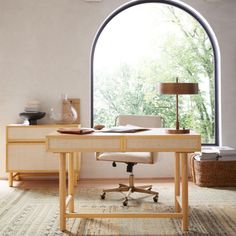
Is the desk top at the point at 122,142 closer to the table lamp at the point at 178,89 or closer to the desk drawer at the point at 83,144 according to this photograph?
the desk drawer at the point at 83,144

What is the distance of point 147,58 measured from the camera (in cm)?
597

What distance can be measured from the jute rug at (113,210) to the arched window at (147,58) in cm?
133

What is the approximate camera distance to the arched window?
5957 millimetres

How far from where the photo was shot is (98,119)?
5.96 m

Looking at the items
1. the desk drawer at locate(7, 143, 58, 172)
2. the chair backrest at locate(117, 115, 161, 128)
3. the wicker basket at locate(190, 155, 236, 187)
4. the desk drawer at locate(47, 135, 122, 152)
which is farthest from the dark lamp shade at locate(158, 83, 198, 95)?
the desk drawer at locate(7, 143, 58, 172)

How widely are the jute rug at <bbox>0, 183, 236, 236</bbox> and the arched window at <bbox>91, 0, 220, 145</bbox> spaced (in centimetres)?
133

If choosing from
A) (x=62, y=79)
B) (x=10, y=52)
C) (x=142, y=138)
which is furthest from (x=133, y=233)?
(x=10, y=52)

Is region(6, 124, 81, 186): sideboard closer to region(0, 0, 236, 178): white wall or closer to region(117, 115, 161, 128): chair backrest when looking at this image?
region(0, 0, 236, 178): white wall

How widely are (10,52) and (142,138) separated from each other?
304 cm

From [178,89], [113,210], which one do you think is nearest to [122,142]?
[178,89]

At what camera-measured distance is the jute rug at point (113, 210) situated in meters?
3.46

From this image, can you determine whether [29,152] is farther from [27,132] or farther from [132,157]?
[132,157]

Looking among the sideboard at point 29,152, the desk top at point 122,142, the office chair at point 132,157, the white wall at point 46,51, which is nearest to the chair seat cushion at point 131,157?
the office chair at point 132,157

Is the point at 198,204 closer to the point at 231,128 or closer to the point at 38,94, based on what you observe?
the point at 231,128
